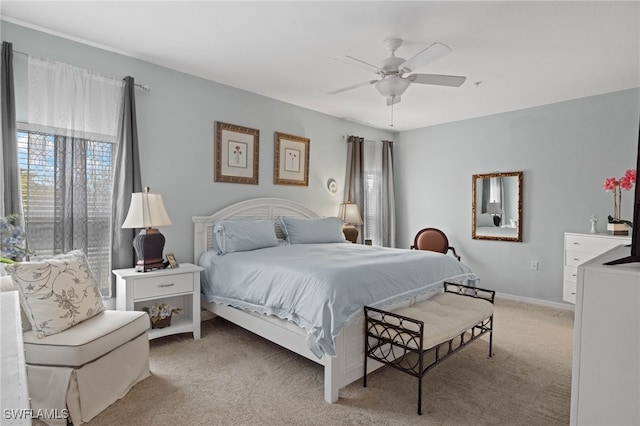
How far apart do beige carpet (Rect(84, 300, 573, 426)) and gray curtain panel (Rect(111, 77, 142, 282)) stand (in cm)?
87

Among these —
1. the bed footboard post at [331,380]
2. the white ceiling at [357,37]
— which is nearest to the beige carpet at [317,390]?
the bed footboard post at [331,380]

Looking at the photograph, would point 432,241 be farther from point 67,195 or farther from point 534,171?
point 67,195

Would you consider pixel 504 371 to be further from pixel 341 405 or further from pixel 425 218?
pixel 425 218

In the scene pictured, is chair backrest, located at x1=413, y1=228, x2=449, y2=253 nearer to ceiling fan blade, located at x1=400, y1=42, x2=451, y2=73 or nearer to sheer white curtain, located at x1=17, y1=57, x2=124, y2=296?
ceiling fan blade, located at x1=400, y1=42, x2=451, y2=73

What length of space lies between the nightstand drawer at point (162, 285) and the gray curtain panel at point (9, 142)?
1.00 m

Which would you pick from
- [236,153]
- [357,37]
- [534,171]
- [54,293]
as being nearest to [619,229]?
[534,171]

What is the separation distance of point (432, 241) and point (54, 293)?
444 cm

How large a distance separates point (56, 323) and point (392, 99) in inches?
111

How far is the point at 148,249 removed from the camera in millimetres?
2971

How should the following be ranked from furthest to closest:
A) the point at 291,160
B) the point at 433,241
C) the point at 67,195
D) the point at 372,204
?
the point at 372,204 → the point at 433,241 → the point at 291,160 → the point at 67,195

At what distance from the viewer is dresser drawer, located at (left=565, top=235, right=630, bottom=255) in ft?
11.8

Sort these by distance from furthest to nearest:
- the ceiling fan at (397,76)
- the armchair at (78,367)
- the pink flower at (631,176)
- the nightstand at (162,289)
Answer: the pink flower at (631,176) → the nightstand at (162,289) → the ceiling fan at (397,76) → the armchair at (78,367)

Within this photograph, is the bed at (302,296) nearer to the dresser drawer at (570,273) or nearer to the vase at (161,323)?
the vase at (161,323)

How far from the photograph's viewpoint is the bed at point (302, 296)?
220cm
